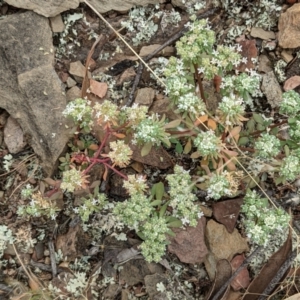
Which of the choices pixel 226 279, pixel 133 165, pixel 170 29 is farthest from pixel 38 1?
pixel 226 279

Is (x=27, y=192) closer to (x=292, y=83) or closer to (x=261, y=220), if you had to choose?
(x=261, y=220)

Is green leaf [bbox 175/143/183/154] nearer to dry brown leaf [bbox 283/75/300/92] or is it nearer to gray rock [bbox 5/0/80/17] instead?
dry brown leaf [bbox 283/75/300/92]

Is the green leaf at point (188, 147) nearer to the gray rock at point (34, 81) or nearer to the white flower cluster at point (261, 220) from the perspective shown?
the white flower cluster at point (261, 220)

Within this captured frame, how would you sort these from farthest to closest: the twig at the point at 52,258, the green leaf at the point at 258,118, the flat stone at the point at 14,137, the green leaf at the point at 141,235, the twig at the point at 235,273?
the flat stone at the point at 14,137 → the twig at the point at 52,258 → the twig at the point at 235,273 → the green leaf at the point at 258,118 → the green leaf at the point at 141,235

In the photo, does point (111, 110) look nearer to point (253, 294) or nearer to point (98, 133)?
point (98, 133)

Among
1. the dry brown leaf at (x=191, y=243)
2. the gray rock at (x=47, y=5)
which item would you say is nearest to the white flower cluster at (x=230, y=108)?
the dry brown leaf at (x=191, y=243)

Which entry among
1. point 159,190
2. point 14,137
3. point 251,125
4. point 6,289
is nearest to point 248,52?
point 251,125

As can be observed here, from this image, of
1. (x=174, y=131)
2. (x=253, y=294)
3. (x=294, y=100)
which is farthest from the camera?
(x=253, y=294)
